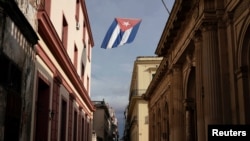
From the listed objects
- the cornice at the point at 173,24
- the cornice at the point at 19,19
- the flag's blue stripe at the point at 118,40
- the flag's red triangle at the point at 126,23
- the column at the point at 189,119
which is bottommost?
the column at the point at 189,119

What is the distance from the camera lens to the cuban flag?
2427 cm

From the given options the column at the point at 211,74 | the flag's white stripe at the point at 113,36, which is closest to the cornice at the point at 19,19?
the column at the point at 211,74

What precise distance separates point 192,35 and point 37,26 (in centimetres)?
566

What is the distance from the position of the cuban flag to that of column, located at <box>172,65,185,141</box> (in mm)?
4988

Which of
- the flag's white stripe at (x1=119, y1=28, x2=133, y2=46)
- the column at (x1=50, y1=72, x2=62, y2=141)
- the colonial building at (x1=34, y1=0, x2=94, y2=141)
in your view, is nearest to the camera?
the colonial building at (x1=34, y1=0, x2=94, y2=141)

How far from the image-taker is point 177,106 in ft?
65.9

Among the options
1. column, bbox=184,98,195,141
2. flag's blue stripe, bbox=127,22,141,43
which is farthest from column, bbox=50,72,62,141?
flag's blue stripe, bbox=127,22,141,43

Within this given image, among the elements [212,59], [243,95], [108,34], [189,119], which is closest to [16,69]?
[212,59]

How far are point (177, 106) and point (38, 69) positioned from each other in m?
7.72

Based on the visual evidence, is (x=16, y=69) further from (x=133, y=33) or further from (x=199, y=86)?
(x=133, y=33)

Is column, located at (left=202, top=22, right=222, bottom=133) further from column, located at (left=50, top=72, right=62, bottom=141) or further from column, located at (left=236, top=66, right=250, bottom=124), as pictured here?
column, located at (left=50, top=72, right=62, bottom=141)

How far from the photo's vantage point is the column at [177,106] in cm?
1967

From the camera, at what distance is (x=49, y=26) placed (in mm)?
15812

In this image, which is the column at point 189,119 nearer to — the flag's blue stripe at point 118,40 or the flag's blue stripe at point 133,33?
the flag's blue stripe at point 118,40
